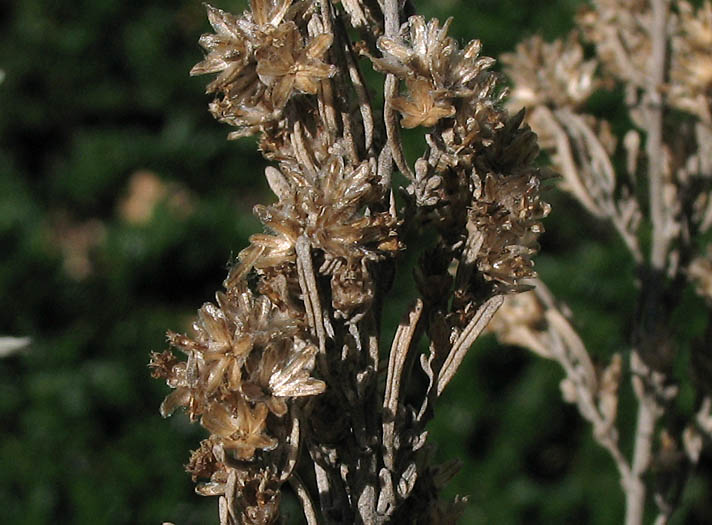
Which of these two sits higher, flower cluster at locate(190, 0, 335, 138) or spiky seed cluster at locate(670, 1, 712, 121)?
flower cluster at locate(190, 0, 335, 138)

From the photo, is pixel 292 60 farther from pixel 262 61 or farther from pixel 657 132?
pixel 657 132

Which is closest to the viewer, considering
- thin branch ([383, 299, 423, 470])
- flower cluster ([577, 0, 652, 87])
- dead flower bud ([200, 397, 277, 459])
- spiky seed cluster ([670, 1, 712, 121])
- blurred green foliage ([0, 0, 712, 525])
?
dead flower bud ([200, 397, 277, 459])

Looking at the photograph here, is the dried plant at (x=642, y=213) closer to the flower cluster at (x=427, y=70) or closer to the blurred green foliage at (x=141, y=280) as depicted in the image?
the flower cluster at (x=427, y=70)

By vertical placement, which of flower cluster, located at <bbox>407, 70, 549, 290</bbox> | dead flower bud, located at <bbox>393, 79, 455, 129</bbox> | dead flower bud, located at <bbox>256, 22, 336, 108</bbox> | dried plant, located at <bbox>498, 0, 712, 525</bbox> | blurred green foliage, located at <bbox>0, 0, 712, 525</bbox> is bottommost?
blurred green foliage, located at <bbox>0, 0, 712, 525</bbox>

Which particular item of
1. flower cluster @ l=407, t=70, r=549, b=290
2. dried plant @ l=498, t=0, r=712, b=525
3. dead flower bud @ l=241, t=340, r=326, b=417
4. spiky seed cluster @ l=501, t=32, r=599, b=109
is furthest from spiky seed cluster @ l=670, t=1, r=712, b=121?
dead flower bud @ l=241, t=340, r=326, b=417

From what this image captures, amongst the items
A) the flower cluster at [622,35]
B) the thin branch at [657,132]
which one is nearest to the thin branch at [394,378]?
the thin branch at [657,132]

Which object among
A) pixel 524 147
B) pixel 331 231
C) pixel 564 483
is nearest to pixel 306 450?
pixel 331 231

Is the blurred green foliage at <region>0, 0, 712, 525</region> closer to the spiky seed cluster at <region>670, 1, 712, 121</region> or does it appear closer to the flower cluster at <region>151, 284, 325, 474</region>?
the spiky seed cluster at <region>670, 1, 712, 121</region>
